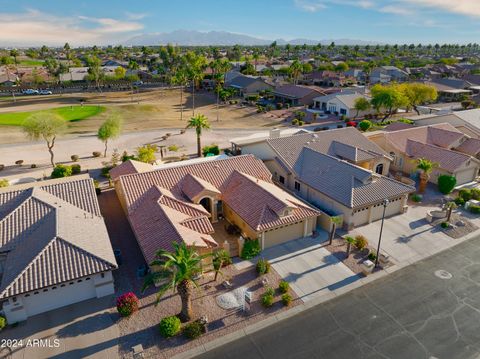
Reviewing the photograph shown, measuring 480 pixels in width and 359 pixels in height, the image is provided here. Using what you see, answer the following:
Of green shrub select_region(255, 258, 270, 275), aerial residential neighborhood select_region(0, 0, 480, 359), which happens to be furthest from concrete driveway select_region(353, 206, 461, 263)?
green shrub select_region(255, 258, 270, 275)

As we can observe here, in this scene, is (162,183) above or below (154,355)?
above

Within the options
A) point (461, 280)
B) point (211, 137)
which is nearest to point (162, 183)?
point (461, 280)

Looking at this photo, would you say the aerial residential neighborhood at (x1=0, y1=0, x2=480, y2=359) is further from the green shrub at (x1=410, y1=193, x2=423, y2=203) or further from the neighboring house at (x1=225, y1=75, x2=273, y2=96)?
the neighboring house at (x1=225, y1=75, x2=273, y2=96)

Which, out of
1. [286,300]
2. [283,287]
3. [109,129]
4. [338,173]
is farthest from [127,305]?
[109,129]

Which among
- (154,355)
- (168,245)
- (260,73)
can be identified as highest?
(260,73)

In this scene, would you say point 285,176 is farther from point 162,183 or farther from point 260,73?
point 260,73

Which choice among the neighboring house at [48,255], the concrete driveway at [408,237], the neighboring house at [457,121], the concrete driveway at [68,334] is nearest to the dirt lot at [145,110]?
the neighboring house at [457,121]

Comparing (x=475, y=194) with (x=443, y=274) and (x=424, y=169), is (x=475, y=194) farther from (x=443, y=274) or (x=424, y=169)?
(x=443, y=274)
